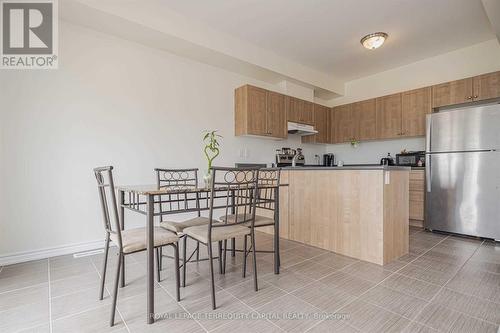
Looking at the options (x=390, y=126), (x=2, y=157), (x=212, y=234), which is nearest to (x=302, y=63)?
(x=390, y=126)

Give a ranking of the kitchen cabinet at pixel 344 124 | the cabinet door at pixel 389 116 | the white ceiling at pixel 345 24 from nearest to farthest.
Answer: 1. the white ceiling at pixel 345 24
2. the cabinet door at pixel 389 116
3. the kitchen cabinet at pixel 344 124

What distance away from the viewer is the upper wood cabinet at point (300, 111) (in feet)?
14.2

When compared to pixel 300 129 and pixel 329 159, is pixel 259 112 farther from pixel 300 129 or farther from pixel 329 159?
pixel 329 159

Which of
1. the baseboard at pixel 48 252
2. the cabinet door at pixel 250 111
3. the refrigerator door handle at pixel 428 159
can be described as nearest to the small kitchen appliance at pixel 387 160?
the refrigerator door handle at pixel 428 159

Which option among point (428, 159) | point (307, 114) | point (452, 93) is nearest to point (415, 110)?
point (452, 93)

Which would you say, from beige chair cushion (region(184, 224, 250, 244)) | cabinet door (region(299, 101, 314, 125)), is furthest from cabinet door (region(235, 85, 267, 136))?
beige chair cushion (region(184, 224, 250, 244))

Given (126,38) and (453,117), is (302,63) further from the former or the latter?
(126,38)

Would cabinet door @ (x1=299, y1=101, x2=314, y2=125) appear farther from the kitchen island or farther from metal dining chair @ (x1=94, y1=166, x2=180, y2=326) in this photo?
metal dining chair @ (x1=94, y1=166, x2=180, y2=326)

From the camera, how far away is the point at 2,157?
2285 millimetres

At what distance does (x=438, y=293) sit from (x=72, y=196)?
3.51 metres

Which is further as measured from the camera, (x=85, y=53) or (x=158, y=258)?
(x=85, y=53)

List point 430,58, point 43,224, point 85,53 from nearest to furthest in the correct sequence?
point 43,224
point 85,53
point 430,58

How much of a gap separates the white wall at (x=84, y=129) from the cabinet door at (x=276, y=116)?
45.4 inches

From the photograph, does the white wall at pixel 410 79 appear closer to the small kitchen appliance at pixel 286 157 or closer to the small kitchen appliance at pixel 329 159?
the small kitchen appliance at pixel 329 159
